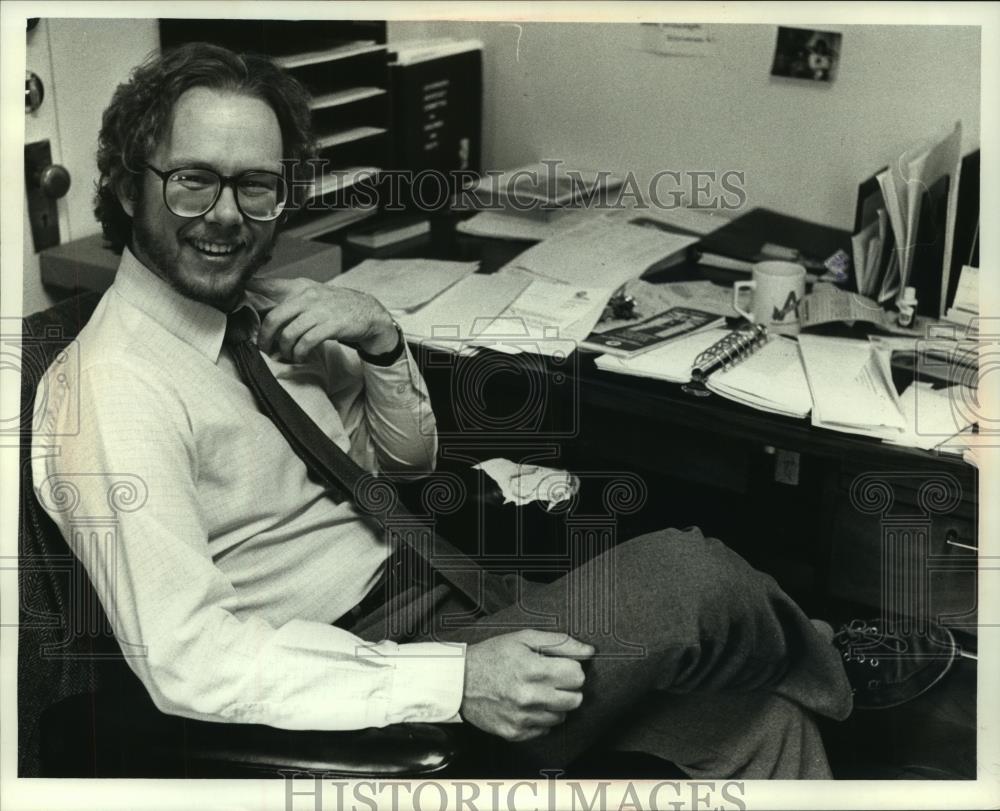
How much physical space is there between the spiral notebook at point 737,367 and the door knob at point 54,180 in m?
0.77

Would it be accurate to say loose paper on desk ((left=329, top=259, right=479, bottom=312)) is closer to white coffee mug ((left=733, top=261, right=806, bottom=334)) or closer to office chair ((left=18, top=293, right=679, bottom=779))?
white coffee mug ((left=733, top=261, right=806, bottom=334))

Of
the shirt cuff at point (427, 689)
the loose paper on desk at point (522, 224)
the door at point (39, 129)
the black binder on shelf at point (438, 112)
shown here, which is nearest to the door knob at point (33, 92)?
the door at point (39, 129)

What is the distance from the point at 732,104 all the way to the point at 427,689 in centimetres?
139

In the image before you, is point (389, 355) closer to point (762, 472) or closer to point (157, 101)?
point (157, 101)

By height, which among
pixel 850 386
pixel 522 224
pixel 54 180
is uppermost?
pixel 54 180

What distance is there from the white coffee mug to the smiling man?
54cm

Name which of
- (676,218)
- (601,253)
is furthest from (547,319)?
(676,218)

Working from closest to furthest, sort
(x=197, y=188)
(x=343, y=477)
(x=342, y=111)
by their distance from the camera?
(x=197, y=188) < (x=343, y=477) < (x=342, y=111)

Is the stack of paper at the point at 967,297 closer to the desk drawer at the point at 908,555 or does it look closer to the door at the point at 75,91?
the desk drawer at the point at 908,555

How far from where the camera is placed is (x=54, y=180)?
1529 mm

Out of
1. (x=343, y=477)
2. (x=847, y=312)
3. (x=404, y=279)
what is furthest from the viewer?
(x=404, y=279)

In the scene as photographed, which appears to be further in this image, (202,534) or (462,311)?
(462,311)

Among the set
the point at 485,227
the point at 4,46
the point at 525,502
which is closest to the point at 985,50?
the point at 525,502

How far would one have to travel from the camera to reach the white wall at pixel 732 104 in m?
1.96
